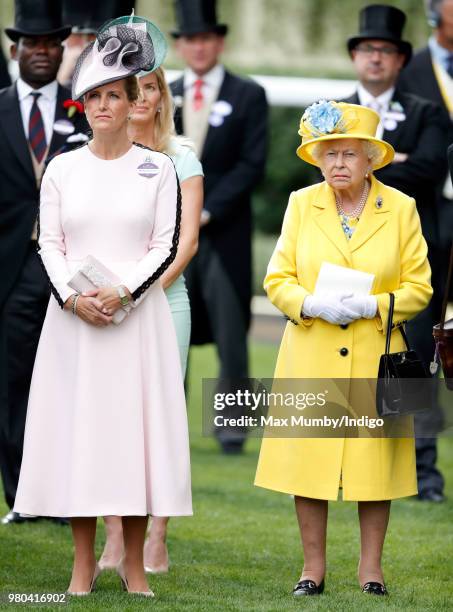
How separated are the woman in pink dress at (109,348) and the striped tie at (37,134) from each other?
192cm

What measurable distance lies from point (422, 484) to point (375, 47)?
8.94 ft

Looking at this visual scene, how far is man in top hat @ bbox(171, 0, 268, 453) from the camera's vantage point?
11.4 metres

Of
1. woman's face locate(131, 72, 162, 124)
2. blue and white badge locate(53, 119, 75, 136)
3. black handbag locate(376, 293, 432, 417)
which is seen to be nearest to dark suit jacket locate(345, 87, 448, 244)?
blue and white badge locate(53, 119, 75, 136)

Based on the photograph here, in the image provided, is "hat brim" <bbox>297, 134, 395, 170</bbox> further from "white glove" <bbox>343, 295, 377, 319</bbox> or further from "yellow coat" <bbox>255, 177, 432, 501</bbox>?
"white glove" <bbox>343, 295, 377, 319</bbox>

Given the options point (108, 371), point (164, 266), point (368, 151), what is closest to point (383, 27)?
point (368, 151)

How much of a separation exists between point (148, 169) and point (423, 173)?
10.6ft

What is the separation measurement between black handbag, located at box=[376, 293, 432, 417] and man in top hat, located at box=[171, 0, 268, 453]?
15.2 ft

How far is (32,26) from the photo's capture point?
895 cm

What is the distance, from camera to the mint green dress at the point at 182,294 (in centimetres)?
776

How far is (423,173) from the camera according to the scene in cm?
972

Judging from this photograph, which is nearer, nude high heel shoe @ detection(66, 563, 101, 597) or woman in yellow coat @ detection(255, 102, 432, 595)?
nude high heel shoe @ detection(66, 563, 101, 597)

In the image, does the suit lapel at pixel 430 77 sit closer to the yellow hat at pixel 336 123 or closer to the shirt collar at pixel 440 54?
the shirt collar at pixel 440 54

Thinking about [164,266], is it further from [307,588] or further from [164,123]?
[307,588]

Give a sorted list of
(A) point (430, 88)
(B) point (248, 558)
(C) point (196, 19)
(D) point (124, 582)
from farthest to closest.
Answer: (C) point (196, 19), (A) point (430, 88), (B) point (248, 558), (D) point (124, 582)
